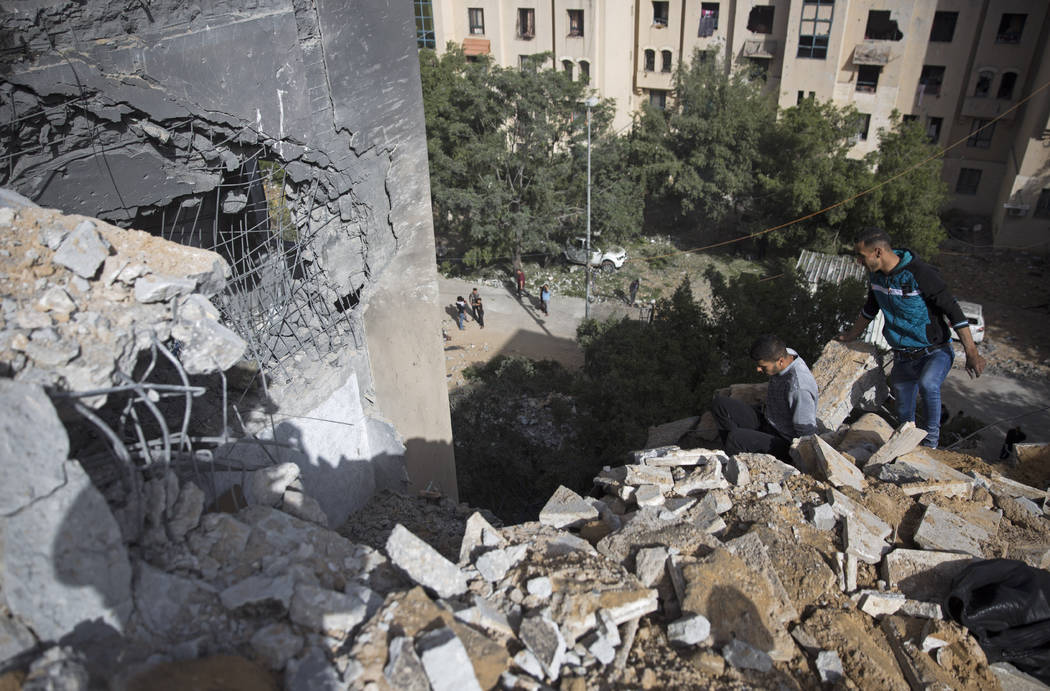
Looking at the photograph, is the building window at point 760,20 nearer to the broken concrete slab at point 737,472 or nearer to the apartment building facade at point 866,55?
the apartment building facade at point 866,55

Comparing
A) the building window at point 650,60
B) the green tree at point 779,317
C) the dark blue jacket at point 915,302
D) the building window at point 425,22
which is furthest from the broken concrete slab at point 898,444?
the building window at point 425,22

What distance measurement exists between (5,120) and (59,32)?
1.96 feet

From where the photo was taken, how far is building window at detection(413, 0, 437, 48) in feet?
89.2

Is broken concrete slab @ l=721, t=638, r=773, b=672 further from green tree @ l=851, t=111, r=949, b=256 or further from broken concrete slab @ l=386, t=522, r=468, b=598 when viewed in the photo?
green tree @ l=851, t=111, r=949, b=256

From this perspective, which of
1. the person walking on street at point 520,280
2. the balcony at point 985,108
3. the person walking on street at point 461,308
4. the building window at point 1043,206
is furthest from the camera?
the balcony at point 985,108

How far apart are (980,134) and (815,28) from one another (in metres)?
7.20

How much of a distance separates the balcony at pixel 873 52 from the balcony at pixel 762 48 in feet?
9.27

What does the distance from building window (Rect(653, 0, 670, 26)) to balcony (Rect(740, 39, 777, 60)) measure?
137 inches

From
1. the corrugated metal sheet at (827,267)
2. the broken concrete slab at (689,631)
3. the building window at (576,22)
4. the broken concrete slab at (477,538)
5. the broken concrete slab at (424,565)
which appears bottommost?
the corrugated metal sheet at (827,267)

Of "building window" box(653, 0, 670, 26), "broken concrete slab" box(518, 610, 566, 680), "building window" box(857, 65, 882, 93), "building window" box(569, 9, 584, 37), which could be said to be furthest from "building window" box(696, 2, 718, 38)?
"broken concrete slab" box(518, 610, 566, 680)

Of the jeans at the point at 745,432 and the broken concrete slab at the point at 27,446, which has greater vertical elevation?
the broken concrete slab at the point at 27,446

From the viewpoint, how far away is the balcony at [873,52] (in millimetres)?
24047

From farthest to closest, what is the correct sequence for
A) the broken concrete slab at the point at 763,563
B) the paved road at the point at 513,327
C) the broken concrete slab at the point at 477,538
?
the paved road at the point at 513,327
the broken concrete slab at the point at 477,538
the broken concrete slab at the point at 763,563

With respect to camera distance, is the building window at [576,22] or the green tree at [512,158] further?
the building window at [576,22]
